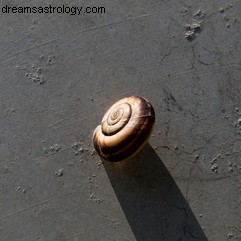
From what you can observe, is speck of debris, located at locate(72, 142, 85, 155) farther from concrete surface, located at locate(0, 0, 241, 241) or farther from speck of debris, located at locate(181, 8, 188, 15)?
speck of debris, located at locate(181, 8, 188, 15)

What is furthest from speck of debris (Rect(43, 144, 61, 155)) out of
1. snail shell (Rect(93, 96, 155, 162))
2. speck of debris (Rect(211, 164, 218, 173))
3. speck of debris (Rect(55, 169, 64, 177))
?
speck of debris (Rect(211, 164, 218, 173))

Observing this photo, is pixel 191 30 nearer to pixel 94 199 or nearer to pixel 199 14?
pixel 199 14

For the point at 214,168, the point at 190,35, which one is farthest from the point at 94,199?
the point at 190,35

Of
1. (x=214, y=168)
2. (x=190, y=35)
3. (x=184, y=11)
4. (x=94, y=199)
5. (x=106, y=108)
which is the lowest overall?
(x=94, y=199)

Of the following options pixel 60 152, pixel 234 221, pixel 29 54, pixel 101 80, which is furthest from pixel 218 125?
pixel 29 54

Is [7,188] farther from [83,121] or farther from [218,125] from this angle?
[218,125]

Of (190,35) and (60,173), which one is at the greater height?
(190,35)

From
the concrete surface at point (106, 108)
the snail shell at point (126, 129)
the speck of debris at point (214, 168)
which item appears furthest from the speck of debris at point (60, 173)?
the speck of debris at point (214, 168)
